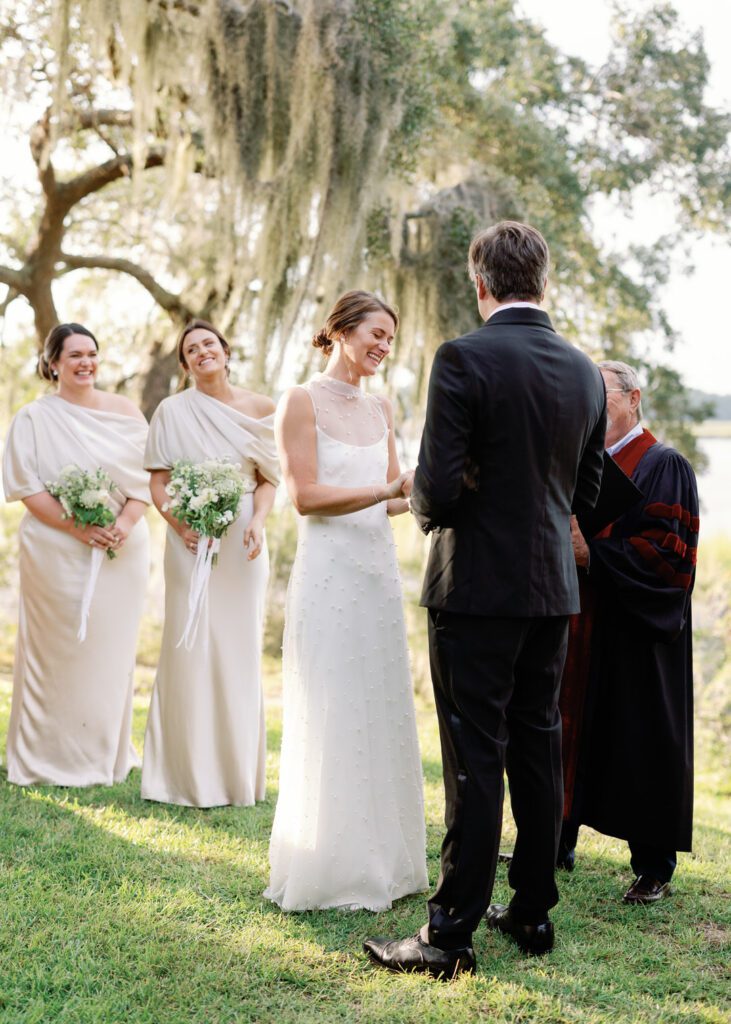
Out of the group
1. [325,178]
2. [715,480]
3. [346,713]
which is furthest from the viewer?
[715,480]

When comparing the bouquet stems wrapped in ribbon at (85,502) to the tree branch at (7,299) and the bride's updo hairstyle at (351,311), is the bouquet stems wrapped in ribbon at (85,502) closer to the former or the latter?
the bride's updo hairstyle at (351,311)

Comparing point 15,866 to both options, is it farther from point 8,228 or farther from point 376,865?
point 8,228

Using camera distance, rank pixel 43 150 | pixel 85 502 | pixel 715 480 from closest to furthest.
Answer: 1. pixel 85 502
2. pixel 43 150
3. pixel 715 480

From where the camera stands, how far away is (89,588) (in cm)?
488

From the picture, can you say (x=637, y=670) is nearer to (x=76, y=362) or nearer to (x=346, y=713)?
(x=346, y=713)

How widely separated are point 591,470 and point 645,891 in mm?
1649

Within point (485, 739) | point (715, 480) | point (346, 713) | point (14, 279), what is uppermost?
point (14, 279)

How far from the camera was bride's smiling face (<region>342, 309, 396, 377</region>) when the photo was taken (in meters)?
3.41

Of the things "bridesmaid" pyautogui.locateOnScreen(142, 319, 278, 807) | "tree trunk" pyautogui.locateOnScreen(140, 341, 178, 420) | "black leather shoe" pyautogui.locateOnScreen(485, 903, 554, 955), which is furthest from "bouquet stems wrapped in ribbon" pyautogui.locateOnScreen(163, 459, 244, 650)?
"tree trunk" pyautogui.locateOnScreen(140, 341, 178, 420)

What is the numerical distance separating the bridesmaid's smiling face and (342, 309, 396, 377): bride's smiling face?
216 centimetres

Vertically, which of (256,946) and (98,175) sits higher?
(98,175)

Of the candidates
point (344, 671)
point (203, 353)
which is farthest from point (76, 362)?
point (344, 671)

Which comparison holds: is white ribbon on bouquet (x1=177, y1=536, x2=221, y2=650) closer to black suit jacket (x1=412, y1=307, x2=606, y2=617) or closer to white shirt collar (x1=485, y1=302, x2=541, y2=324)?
black suit jacket (x1=412, y1=307, x2=606, y2=617)

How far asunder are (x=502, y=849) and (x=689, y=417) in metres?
8.25
